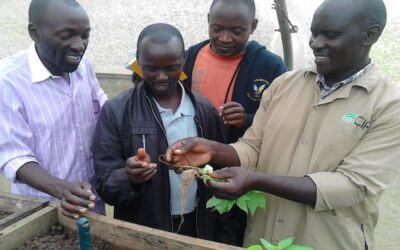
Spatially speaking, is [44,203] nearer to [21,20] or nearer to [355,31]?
[355,31]

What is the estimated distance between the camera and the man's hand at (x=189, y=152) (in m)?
1.83

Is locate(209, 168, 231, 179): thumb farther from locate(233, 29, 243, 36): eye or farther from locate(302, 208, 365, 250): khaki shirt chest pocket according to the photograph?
locate(233, 29, 243, 36): eye

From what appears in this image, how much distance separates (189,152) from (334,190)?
0.69 m

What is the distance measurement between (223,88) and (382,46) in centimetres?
648

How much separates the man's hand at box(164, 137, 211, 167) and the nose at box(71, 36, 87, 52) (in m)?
0.70

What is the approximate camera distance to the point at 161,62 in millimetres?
1995

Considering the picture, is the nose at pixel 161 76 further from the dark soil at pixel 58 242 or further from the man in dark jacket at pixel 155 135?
the dark soil at pixel 58 242

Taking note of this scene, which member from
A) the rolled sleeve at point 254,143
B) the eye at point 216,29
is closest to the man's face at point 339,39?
→ the rolled sleeve at point 254,143

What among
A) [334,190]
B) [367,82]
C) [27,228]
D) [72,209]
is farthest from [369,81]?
[27,228]

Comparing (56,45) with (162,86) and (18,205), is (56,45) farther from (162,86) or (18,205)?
(18,205)

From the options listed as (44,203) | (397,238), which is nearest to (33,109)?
(44,203)

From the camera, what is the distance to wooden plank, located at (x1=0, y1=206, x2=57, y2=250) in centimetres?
158

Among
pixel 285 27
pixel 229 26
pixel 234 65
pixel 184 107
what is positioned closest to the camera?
pixel 184 107

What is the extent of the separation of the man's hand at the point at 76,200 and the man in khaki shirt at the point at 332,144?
39 cm
